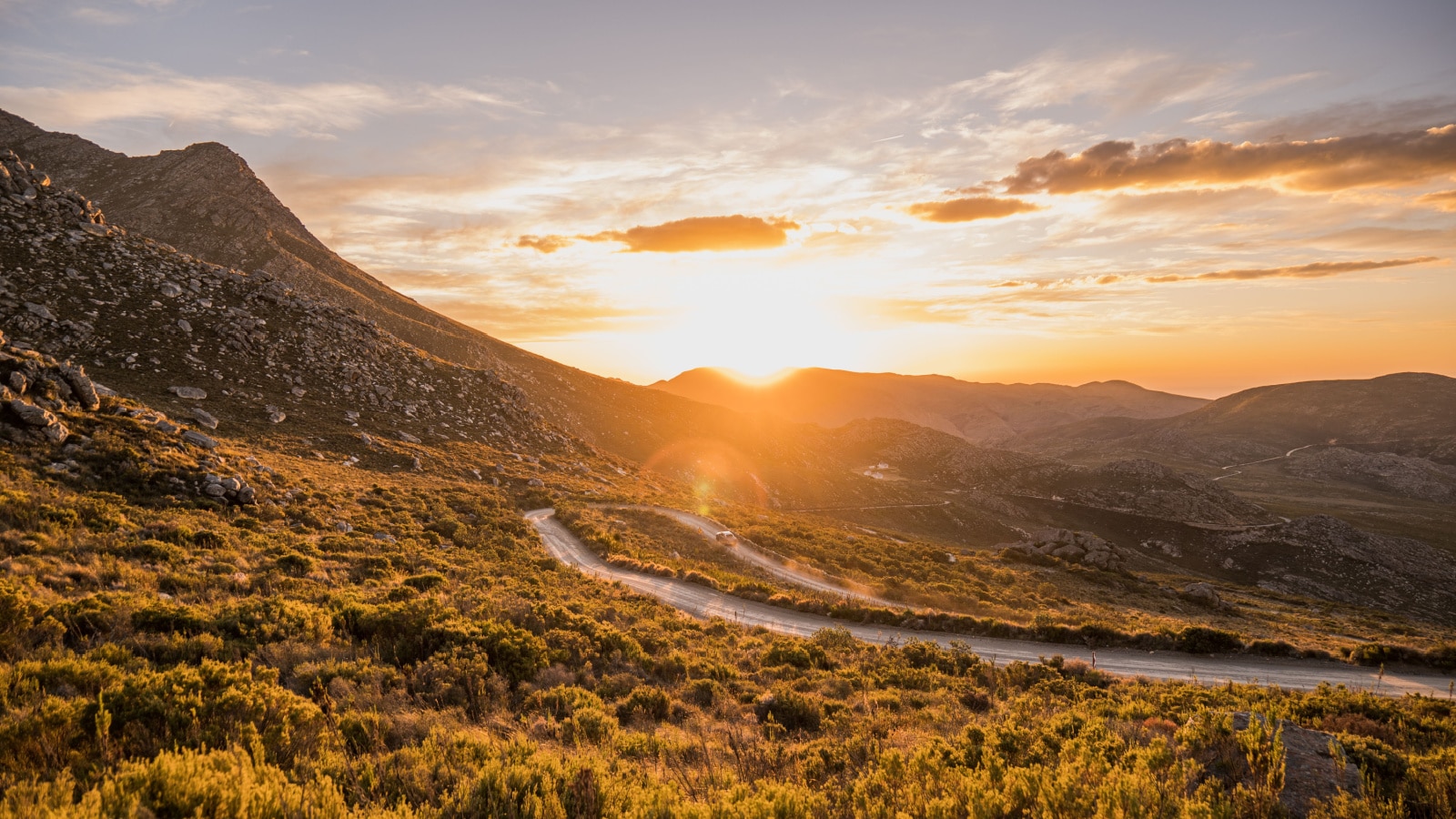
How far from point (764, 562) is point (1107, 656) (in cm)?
2116

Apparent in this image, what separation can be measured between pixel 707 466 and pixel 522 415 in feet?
113

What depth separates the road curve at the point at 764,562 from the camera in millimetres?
33909

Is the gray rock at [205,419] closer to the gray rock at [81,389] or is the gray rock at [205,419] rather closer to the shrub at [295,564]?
the gray rock at [81,389]

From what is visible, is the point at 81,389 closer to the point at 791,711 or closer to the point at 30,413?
the point at 30,413

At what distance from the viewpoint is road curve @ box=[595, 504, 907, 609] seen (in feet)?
111

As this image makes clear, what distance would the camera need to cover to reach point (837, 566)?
43.2 m

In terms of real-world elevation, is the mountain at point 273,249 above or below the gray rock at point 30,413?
above

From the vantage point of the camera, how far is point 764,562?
130 ft

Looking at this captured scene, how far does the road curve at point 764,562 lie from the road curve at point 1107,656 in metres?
5.47

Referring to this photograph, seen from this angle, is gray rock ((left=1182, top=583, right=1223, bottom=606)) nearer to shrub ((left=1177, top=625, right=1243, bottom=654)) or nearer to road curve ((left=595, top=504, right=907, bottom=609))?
shrub ((left=1177, top=625, right=1243, bottom=654))

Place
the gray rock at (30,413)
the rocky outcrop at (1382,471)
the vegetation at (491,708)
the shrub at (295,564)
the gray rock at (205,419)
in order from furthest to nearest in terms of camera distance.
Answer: the rocky outcrop at (1382,471) → the gray rock at (205,419) → the gray rock at (30,413) → the shrub at (295,564) → the vegetation at (491,708)

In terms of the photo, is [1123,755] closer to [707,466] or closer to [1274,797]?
[1274,797]

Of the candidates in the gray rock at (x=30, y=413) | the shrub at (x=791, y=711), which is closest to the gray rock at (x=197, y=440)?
the gray rock at (x=30, y=413)

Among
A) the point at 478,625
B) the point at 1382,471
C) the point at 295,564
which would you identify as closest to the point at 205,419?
the point at 295,564
